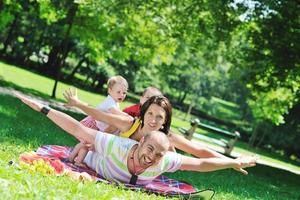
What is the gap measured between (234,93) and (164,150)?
71.6m

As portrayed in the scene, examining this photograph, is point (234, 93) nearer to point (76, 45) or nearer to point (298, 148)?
point (298, 148)

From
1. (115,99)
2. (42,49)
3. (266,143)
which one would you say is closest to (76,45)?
(42,49)

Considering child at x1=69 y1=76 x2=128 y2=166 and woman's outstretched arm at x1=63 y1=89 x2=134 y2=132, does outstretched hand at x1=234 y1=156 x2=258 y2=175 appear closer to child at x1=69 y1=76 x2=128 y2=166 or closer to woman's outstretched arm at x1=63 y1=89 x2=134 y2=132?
woman's outstretched arm at x1=63 y1=89 x2=134 y2=132

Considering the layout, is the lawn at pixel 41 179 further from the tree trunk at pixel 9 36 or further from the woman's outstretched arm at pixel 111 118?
the tree trunk at pixel 9 36

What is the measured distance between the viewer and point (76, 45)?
142 feet

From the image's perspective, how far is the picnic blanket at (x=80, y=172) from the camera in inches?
269

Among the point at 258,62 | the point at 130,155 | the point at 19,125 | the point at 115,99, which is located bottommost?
the point at 19,125

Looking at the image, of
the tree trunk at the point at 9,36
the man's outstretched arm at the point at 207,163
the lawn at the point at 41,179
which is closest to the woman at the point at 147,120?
the man's outstretched arm at the point at 207,163

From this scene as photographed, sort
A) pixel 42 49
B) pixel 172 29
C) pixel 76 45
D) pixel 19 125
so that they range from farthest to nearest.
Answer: pixel 42 49
pixel 76 45
pixel 172 29
pixel 19 125

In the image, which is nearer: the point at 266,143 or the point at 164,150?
the point at 164,150

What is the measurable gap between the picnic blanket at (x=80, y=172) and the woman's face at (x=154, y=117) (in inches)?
33.1

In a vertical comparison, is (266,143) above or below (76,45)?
below

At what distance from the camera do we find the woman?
22.8 ft

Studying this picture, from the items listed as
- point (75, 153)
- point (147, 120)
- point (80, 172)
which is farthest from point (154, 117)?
point (75, 153)
